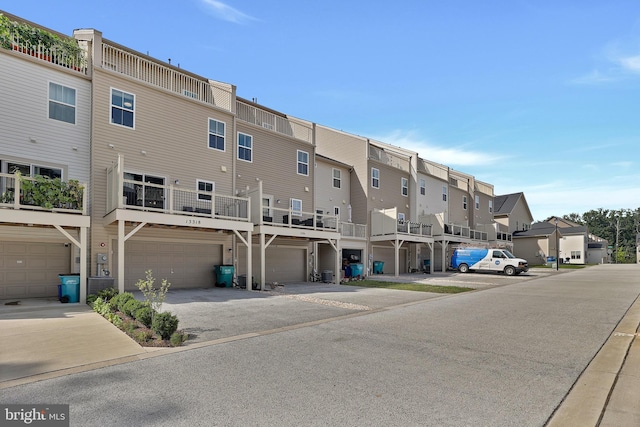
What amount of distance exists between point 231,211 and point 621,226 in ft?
372

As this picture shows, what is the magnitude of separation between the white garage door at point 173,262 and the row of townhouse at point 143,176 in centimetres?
4

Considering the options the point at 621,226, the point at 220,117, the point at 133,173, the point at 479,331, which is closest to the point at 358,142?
the point at 220,117

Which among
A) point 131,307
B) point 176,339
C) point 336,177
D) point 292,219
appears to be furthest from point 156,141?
point 336,177

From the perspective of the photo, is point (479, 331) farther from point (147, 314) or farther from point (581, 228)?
point (581, 228)

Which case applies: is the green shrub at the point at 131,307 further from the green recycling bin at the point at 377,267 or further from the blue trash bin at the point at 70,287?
the green recycling bin at the point at 377,267

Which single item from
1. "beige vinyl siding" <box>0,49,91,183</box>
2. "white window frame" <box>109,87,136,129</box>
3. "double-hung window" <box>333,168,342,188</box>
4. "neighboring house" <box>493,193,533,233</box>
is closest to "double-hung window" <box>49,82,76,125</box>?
"beige vinyl siding" <box>0,49,91,183</box>

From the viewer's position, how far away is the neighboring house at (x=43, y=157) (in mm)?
11547

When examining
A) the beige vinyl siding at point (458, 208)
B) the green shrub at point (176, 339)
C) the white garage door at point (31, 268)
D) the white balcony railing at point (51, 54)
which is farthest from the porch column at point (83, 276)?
the beige vinyl siding at point (458, 208)

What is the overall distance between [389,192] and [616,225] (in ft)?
312

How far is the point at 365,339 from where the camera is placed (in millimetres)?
7336

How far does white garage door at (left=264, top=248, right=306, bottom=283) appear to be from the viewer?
64.8ft

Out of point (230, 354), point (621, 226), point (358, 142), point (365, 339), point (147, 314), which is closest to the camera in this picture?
point (230, 354)

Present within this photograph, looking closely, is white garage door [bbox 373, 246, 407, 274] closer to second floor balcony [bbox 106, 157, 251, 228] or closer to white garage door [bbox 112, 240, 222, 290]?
second floor balcony [bbox 106, 157, 251, 228]

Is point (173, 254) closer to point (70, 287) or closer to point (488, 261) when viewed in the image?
point (70, 287)
